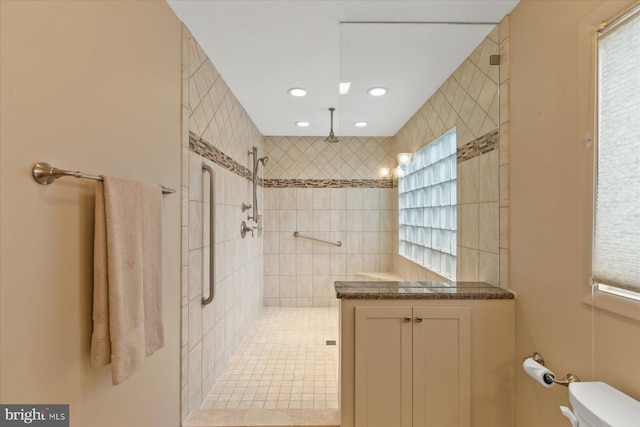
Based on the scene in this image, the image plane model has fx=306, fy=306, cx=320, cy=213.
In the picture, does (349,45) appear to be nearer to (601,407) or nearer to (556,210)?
(556,210)

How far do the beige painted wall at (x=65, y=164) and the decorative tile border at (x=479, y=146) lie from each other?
163cm

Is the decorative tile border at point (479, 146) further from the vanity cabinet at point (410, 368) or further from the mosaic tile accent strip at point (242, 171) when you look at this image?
the vanity cabinet at point (410, 368)

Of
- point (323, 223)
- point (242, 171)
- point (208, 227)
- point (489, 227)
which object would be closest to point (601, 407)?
point (489, 227)

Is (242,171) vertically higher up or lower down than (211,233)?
higher up

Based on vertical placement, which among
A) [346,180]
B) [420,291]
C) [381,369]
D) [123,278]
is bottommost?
[381,369]

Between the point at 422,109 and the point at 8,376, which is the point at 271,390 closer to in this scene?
the point at 8,376

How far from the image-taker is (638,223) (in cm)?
94

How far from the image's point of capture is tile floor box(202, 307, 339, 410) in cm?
192

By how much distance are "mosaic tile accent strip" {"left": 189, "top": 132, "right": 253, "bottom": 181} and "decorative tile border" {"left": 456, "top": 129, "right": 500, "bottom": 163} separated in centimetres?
156

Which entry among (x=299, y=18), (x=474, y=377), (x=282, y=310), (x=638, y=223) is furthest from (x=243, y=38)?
(x=282, y=310)

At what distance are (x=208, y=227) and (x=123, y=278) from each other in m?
1.02

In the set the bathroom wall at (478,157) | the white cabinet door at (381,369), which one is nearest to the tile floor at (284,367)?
the white cabinet door at (381,369)

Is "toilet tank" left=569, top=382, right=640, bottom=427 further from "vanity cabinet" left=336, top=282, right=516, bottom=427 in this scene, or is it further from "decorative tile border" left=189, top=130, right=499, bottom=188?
"decorative tile border" left=189, top=130, right=499, bottom=188

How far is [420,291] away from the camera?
155cm
